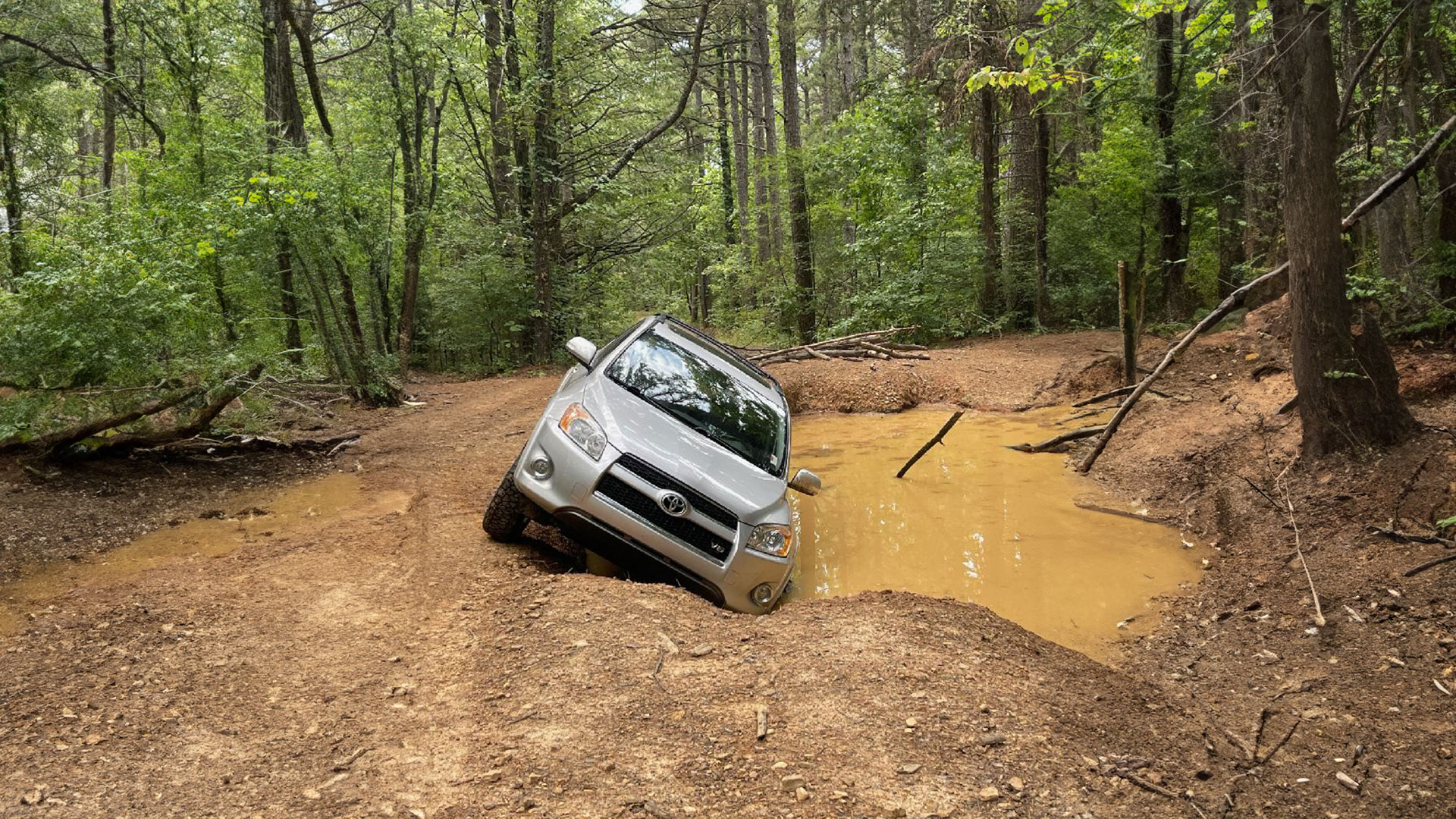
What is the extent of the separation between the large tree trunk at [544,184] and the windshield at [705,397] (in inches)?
475

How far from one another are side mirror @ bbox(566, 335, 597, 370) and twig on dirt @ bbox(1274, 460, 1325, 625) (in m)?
5.47

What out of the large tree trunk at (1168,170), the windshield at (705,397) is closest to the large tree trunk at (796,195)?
the large tree trunk at (1168,170)

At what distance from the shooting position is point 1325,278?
6.36 metres

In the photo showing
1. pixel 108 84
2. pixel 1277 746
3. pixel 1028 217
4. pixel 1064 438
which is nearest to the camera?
pixel 1277 746

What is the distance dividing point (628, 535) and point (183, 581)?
Result: 117 inches

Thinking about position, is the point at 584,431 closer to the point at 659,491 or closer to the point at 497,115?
the point at 659,491

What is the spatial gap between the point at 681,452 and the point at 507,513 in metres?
1.49

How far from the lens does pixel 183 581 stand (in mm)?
5195

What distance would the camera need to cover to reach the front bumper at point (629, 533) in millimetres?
5129

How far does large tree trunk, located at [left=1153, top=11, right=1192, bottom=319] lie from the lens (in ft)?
53.1

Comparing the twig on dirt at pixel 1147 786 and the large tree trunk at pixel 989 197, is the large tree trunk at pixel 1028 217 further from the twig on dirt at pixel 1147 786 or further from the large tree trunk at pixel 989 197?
the twig on dirt at pixel 1147 786

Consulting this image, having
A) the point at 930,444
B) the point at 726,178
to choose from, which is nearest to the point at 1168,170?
the point at 930,444

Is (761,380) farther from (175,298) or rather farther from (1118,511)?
(175,298)

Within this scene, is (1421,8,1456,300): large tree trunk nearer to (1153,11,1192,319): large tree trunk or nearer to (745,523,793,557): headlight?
(1153,11,1192,319): large tree trunk
